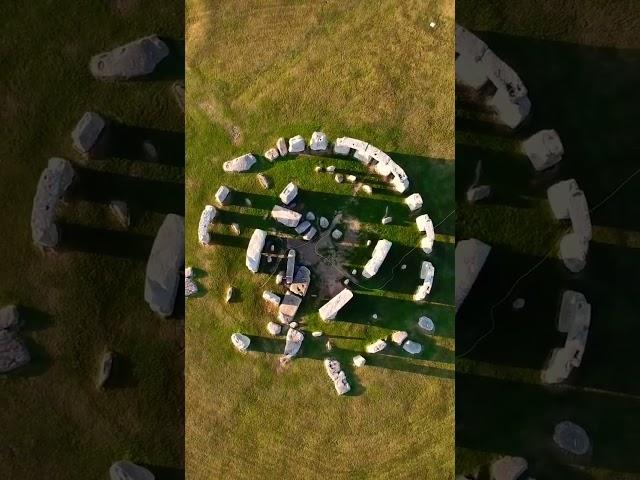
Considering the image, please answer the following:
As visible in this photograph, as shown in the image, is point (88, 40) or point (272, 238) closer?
point (272, 238)

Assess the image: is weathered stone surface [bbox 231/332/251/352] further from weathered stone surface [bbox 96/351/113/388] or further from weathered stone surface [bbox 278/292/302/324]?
weathered stone surface [bbox 96/351/113/388]

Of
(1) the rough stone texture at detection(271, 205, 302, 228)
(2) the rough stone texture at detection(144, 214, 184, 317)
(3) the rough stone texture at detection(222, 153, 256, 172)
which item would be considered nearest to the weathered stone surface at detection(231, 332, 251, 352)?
(2) the rough stone texture at detection(144, 214, 184, 317)

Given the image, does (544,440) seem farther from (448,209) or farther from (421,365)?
(448,209)

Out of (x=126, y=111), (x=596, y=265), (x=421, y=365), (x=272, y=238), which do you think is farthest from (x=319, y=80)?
(x=596, y=265)

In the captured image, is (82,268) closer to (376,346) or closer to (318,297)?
(318,297)

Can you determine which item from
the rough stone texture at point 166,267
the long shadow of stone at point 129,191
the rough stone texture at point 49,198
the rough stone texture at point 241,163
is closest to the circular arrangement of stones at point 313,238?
the rough stone texture at point 241,163

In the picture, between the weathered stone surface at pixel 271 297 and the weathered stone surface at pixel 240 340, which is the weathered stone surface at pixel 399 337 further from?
the weathered stone surface at pixel 240 340

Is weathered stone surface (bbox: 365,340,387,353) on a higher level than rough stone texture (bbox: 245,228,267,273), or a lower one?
lower
